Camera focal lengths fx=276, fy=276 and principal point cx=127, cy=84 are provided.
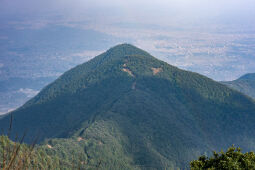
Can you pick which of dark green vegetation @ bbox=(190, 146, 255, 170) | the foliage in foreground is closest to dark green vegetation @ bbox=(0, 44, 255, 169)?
dark green vegetation @ bbox=(190, 146, 255, 170)

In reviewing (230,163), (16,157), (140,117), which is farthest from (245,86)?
(16,157)

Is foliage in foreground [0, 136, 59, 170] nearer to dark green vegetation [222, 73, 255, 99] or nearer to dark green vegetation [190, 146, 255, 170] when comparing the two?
dark green vegetation [190, 146, 255, 170]

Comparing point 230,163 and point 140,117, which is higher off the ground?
point 230,163

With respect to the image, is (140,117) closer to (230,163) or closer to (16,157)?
(230,163)

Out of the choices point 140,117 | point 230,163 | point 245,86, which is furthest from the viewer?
point 245,86

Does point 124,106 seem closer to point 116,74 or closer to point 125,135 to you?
point 125,135

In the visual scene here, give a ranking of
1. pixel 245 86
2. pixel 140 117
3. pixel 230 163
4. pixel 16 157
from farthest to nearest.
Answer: pixel 245 86, pixel 140 117, pixel 230 163, pixel 16 157

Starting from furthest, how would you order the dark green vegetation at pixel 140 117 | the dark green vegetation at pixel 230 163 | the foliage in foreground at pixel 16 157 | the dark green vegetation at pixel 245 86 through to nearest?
the dark green vegetation at pixel 245 86
the dark green vegetation at pixel 140 117
the dark green vegetation at pixel 230 163
the foliage in foreground at pixel 16 157

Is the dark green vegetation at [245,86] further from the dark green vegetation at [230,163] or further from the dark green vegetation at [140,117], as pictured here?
the dark green vegetation at [230,163]

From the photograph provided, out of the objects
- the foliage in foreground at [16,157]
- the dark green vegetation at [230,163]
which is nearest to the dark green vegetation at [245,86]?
the dark green vegetation at [230,163]
